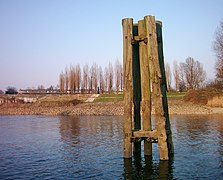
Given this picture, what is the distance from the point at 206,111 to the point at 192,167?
111ft

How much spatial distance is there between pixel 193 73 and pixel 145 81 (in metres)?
81.4

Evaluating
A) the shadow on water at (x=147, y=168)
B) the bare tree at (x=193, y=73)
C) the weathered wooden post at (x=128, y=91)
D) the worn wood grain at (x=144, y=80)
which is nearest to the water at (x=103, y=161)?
the shadow on water at (x=147, y=168)

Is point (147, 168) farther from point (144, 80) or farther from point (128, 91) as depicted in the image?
point (144, 80)

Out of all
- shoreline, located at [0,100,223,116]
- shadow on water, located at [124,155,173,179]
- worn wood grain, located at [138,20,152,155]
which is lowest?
shadow on water, located at [124,155,173,179]

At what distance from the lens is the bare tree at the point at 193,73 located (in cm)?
→ 8944

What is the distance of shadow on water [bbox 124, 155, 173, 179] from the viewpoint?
10922 millimetres

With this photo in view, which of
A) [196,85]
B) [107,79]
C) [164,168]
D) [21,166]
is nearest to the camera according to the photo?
[164,168]

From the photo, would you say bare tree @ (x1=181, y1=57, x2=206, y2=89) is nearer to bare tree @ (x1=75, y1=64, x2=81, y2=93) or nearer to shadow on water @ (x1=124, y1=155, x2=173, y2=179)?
bare tree @ (x1=75, y1=64, x2=81, y2=93)

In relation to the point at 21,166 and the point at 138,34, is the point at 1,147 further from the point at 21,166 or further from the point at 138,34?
the point at 138,34

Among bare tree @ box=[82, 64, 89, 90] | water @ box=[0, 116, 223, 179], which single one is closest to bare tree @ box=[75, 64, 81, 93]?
bare tree @ box=[82, 64, 89, 90]

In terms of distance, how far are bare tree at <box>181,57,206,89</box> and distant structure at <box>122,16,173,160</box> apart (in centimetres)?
7768

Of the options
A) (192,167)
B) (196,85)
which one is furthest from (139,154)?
(196,85)

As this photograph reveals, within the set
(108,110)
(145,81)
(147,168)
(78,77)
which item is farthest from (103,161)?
(78,77)

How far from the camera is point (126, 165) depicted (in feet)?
41.0
